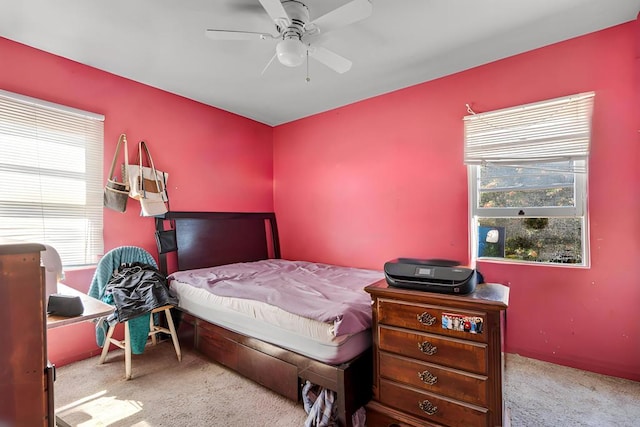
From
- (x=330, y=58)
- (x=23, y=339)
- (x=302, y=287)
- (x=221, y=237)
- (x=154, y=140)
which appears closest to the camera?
(x=23, y=339)

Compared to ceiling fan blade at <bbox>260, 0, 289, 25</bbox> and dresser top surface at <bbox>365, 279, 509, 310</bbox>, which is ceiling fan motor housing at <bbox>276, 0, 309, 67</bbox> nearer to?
ceiling fan blade at <bbox>260, 0, 289, 25</bbox>

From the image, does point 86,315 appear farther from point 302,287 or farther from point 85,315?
point 302,287

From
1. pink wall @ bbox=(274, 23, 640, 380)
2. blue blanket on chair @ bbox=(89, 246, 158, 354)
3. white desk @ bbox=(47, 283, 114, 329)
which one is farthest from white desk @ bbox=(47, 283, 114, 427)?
pink wall @ bbox=(274, 23, 640, 380)

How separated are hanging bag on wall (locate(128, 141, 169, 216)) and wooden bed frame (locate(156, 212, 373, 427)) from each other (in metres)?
0.22

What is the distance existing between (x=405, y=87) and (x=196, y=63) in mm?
1950

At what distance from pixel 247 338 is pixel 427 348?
1.23 m

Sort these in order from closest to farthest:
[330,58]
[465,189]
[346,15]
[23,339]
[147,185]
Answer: [23,339], [346,15], [330,58], [465,189], [147,185]

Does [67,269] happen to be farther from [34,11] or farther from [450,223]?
[450,223]

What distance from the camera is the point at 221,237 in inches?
140

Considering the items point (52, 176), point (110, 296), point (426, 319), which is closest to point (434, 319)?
point (426, 319)

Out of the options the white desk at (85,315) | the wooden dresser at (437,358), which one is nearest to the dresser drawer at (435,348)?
the wooden dresser at (437,358)

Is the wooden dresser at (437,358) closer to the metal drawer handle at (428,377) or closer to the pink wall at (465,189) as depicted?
the metal drawer handle at (428,377)

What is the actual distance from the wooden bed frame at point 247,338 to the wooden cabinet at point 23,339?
1192 millimetres

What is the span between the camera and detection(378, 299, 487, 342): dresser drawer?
1.40 meters
